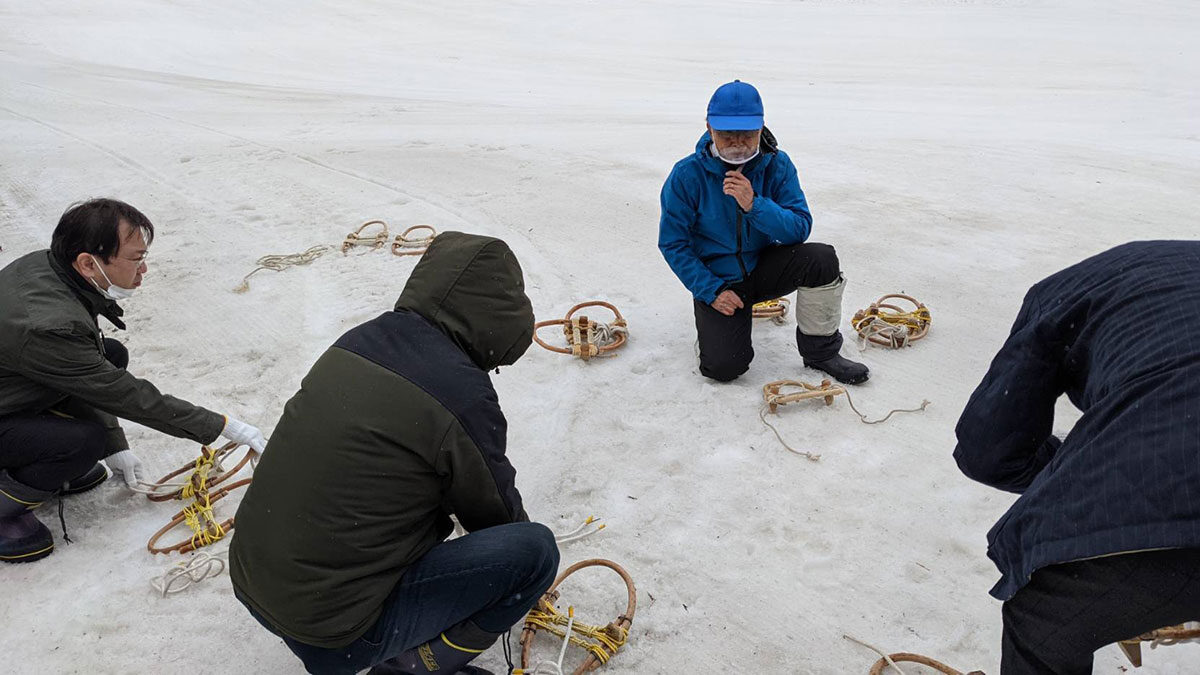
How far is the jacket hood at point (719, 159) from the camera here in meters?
3.79

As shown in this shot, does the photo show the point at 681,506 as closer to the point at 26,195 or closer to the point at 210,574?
the point at 210,574

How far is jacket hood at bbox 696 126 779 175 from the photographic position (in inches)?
149

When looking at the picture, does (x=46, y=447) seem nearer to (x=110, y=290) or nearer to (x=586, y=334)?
(x=110, y=290)

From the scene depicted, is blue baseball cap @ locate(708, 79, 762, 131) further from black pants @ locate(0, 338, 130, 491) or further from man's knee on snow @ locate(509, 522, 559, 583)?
black pants @ locate(0, 338, 130, 491)

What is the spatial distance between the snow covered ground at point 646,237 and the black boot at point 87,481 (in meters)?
0.05

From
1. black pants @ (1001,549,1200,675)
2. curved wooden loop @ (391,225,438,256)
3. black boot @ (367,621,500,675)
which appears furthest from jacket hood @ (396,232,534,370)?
curved wooden loop @ (391,225,438,256)

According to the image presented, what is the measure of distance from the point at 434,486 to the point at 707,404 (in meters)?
2.06

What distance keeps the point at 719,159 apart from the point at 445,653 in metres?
2.44

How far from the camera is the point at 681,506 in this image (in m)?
3.24

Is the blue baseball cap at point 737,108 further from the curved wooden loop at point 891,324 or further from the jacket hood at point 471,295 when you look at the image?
the jacket hood at point 471,295

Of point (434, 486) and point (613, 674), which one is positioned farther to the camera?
point (613, 674)

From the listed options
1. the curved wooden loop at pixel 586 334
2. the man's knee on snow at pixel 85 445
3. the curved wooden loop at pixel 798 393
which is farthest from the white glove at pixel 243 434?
the curved wooden loop at pixel 798 393

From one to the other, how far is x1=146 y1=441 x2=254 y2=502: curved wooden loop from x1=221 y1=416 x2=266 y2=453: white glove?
5cm

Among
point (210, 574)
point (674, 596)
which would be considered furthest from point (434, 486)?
point (210, 574)
